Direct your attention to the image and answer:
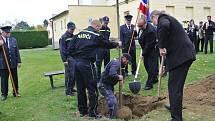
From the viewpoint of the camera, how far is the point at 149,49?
35.6 feet

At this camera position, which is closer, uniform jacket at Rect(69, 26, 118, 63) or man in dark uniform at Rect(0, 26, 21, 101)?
uniform jacket at Rect(69, 26, 118, 63)

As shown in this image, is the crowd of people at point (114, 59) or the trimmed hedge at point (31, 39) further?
the trimmed hedge at point (31, 39)

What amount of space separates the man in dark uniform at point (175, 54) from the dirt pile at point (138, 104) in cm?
215

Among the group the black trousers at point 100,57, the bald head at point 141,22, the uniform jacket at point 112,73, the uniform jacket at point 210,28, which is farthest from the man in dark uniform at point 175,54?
the uniform jacket at point 210,28

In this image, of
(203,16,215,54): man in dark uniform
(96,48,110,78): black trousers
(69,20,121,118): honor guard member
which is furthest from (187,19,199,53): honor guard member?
(69,20,121,118): honor guard member

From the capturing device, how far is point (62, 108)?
30.7 feet

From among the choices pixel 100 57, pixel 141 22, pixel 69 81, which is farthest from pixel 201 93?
pixel 100 57

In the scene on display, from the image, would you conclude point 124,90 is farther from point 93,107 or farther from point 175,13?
point 175,13

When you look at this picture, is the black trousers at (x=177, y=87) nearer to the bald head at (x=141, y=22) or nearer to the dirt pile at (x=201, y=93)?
the dirt pile at (x=201, y=93)

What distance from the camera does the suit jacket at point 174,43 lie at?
22.0 ft

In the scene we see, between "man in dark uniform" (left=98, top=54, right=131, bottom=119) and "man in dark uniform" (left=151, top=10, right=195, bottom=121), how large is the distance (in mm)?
1895

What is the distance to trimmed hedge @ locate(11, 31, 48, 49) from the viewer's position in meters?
46.8

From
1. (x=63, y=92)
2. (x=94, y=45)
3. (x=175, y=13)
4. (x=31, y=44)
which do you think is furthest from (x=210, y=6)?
(x=94, y=45)

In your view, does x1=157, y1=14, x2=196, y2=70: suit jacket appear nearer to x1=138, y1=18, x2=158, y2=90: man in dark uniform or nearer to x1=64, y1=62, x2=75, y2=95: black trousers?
x1=138, y1=18, x2=158, y2=90: man in dark uniform
